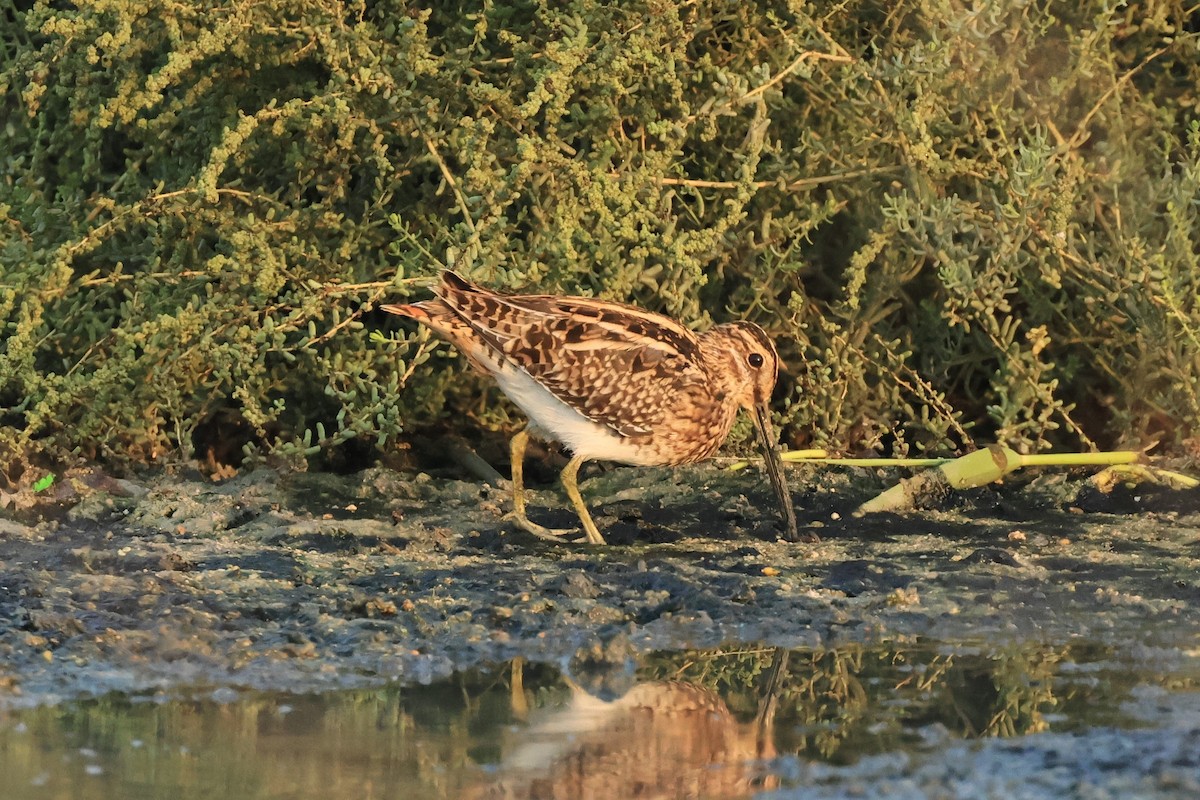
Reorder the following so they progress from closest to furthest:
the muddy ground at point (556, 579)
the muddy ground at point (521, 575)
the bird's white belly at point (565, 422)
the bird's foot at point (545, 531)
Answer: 1. the muddy ground at point (556, 579)
2. the muddy ground at point (521, 575)
3. the bird's foot at point (545, 531)
4. the bird's white belly at point (565, 422)

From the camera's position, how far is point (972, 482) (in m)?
7.50

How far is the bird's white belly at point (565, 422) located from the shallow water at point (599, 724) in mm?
2038

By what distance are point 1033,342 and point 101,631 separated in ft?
13.5

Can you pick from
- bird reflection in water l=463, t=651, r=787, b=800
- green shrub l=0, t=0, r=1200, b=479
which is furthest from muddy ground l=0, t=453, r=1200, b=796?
green shrub l=0, t=0, r=1200, b=479

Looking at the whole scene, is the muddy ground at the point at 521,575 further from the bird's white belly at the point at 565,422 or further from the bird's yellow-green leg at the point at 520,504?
the bird's white belly at the point at 565,422

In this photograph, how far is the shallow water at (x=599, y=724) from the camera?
13.1ft

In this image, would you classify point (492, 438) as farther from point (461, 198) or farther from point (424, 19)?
point (424, 19)

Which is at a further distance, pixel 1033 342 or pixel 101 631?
pixel 1033 342

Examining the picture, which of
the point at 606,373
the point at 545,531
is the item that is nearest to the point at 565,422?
the point at 606,373

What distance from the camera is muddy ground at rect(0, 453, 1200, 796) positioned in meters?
5.14

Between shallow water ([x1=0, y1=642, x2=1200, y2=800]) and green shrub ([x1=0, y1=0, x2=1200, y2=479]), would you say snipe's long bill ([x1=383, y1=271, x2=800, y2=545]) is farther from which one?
shallow water ([x1=0, y1=642, x2=1200, y2=800])

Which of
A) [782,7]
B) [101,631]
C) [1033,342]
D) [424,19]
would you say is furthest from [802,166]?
[101,631]

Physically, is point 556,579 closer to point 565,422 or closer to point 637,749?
point 565,422

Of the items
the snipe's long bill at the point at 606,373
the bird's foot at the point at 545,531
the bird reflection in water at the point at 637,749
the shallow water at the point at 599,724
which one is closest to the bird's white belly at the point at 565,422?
the snipe's long bill at the point at 606,373
